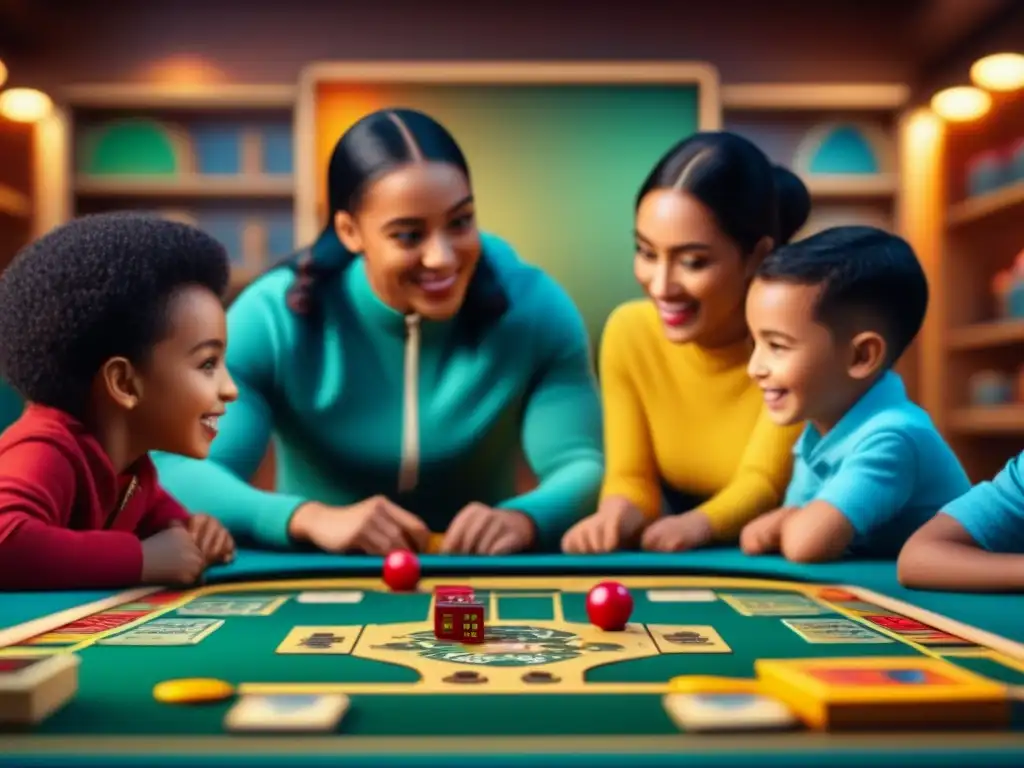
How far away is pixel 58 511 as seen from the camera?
1.37 meters

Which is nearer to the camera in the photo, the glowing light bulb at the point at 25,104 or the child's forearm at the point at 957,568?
the child's forearm at the point at 957,568

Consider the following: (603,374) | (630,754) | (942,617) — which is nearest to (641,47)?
(603,374)

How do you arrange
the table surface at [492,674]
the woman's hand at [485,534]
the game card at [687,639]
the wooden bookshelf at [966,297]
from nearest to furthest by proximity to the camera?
the table surface at [492,674]
the game card at [687,639]
the woman's hand at [485,534]
the wooden bookshelf at [966,297]

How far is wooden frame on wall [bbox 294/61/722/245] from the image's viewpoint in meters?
3.52

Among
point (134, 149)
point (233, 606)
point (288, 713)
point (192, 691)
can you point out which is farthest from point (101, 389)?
point (134, 149)

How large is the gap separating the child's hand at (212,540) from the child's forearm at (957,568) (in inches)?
36.6

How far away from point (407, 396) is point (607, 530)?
1.51 ft

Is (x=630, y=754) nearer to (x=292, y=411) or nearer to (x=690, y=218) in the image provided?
(x=690, y=218)

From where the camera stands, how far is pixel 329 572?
1.53 metres

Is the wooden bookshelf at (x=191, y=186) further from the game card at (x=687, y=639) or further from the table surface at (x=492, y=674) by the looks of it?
the game card at (x=687, y=639)

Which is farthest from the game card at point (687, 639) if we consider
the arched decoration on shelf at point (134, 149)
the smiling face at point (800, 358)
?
the arched decoration on shelf at point (134, 149)

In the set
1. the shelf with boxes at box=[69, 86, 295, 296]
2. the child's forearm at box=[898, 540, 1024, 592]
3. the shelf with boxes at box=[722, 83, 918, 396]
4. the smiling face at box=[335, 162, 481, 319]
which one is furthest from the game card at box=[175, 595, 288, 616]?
the shelf with boxes at box=[722, 83, 918, 396]

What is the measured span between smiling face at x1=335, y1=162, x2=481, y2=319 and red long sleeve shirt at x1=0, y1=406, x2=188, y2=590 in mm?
604

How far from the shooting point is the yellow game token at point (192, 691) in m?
0.82
